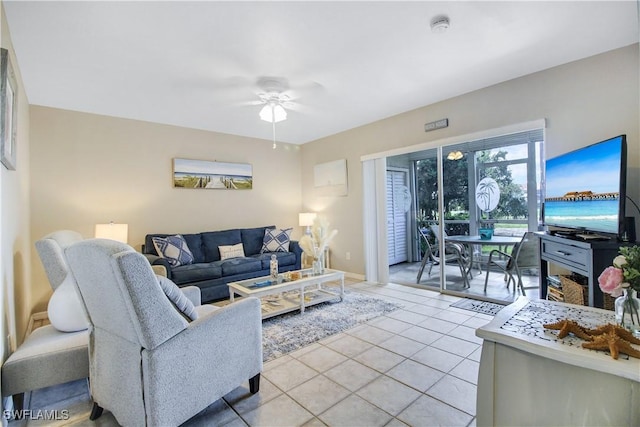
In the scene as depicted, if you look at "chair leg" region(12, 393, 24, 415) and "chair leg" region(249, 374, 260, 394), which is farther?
"chair leg" region(249, 374, 260, 394)

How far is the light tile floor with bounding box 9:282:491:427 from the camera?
168cm

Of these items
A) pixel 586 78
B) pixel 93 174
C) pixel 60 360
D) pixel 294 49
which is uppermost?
pixel 294 49

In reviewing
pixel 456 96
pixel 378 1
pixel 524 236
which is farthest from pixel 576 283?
pixel 378 1

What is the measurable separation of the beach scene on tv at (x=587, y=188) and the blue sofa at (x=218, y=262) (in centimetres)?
338

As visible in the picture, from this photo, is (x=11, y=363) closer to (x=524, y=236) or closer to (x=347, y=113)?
(x=347, y=113)

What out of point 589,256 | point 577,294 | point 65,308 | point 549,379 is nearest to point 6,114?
point 65,308

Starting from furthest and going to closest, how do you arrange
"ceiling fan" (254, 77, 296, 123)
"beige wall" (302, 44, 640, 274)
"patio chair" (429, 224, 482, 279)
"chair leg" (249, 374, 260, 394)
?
"patio chair" (429, 224, 482, 279) < "ceiling fan" (254, 77, 296, 123) < "beige wall" (302, 44, 640, 274) < "chair leg" (249, 374, 260, 394)

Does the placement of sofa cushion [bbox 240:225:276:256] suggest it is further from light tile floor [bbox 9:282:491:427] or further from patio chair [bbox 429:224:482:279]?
patio chair [bbox 429:224:482:279]

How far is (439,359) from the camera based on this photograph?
7.43 feet

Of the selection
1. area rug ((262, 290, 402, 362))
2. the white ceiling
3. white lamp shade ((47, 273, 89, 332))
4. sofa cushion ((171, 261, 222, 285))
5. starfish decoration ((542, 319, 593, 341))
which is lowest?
area rug ((262, 290, 402, 362))

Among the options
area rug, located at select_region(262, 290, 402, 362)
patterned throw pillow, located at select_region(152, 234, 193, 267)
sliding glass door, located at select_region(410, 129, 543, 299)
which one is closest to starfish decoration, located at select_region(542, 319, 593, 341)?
area rug, located at select_region(262, 290, 402, 362)

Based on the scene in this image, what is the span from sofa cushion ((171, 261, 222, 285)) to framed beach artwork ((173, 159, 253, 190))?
141cm

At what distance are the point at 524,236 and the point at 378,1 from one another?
2.95m

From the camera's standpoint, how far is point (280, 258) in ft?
14.9
